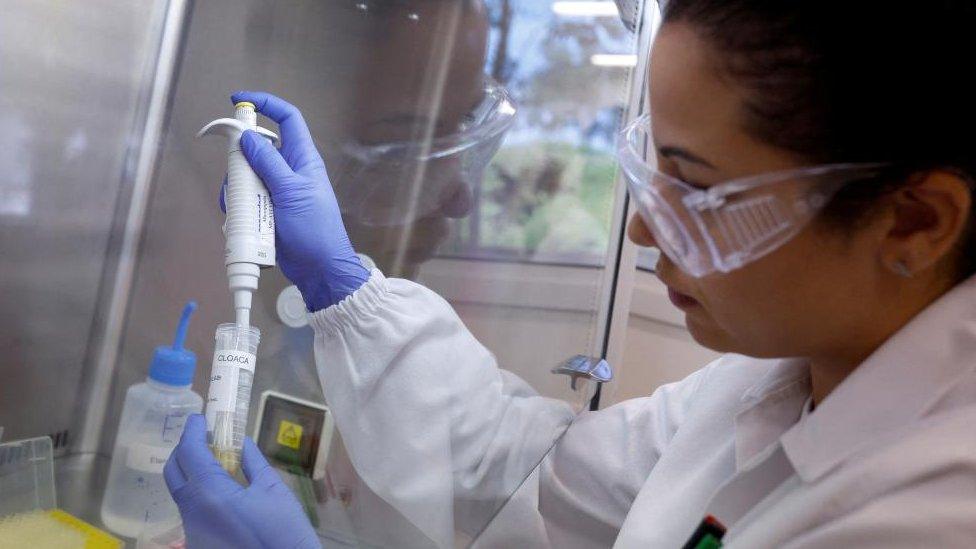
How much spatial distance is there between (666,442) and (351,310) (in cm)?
46

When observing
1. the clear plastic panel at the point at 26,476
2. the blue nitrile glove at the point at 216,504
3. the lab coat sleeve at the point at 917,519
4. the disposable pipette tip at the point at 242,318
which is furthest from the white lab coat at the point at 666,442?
the clear plastic panel at the point at 26,476

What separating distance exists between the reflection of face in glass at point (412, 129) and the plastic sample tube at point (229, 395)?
0.30 metres

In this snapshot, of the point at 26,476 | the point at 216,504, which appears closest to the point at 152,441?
the point at 26,476

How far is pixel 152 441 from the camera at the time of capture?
3.10 feet

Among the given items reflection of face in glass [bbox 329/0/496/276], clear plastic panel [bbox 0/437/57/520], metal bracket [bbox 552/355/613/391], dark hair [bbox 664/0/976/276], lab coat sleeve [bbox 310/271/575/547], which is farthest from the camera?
metal bracket [bbox 552/355/613/391]

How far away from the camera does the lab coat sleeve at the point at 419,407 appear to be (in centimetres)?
98

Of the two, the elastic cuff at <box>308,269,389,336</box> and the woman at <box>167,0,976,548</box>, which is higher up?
the woman at <box>167,0,976,548</box>

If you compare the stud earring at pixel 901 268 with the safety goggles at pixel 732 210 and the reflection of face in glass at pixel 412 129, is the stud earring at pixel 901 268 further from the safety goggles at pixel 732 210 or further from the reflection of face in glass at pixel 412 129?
the reflection of face in glass at pixel 412 129

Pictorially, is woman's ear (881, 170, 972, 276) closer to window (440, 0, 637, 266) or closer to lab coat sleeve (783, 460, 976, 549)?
lab coat sleeve (783, 460, 976, 549)

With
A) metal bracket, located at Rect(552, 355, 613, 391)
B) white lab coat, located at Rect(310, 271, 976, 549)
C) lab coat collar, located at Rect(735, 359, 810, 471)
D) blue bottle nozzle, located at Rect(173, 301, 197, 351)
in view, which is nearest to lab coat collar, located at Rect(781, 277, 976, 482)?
white lab coat, located at Rect(310, 271, 976, 549)

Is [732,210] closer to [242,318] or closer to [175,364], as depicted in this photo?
[242,318]

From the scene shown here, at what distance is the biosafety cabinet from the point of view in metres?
0.92

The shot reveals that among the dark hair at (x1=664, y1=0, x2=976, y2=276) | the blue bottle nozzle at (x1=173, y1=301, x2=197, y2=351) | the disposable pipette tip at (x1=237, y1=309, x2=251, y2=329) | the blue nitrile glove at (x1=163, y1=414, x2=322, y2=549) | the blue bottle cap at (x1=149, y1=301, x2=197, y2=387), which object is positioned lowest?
the blue nitrile glove at (x1=163, y1=414, x2=322, y2=549)

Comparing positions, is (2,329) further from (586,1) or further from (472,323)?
(586,1)
